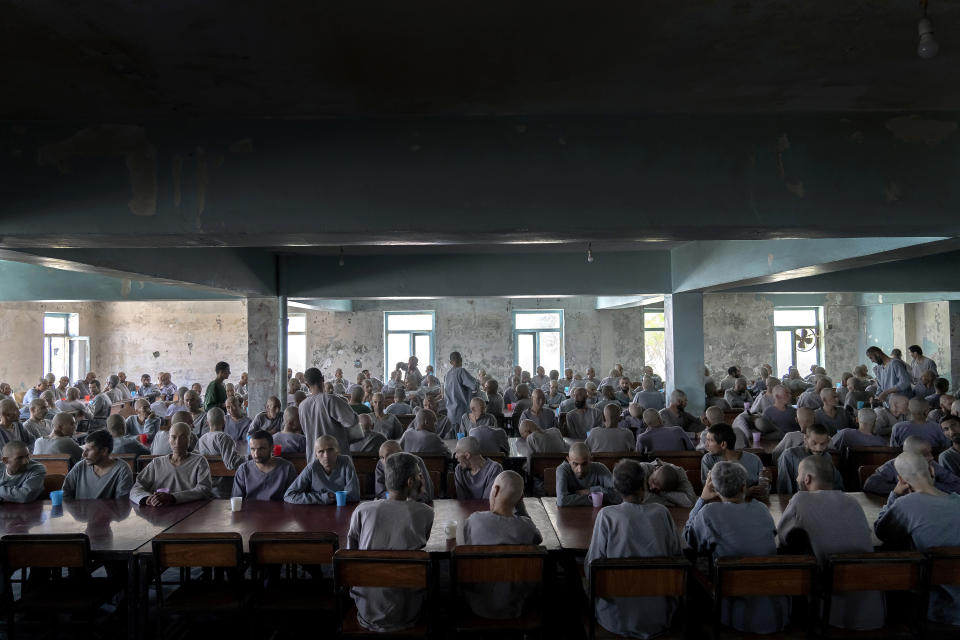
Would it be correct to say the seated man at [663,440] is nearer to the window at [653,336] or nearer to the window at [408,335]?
the window at [408,335]

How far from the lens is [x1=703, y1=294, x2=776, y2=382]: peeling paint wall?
19344 millimetres

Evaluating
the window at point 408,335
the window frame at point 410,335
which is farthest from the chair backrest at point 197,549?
the window at point 408,335

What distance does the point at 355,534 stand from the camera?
12.1ft

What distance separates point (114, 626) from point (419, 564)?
2.78 meters

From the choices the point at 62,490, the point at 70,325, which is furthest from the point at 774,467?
the point at 70,325

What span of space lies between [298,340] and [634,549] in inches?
686

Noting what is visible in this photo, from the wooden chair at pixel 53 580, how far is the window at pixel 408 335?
1521 cm

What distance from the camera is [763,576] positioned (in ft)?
10.2

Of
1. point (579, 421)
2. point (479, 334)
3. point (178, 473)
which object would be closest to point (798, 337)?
point (479, 334)

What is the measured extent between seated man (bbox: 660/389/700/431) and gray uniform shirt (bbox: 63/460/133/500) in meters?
5.93

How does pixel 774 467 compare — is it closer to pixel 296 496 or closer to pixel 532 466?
pixel 532 466

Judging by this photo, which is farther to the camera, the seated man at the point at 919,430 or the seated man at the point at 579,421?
the seated man at the point at 579,421

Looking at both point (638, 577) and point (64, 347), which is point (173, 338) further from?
point (638, 577)

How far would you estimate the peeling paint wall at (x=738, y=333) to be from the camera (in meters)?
19.3
